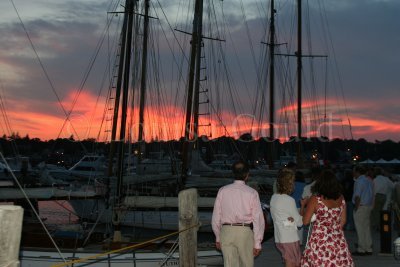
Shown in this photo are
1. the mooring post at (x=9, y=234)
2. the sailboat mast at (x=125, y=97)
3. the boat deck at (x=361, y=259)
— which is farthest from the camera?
the sailboat mast at (x=125, y=97)

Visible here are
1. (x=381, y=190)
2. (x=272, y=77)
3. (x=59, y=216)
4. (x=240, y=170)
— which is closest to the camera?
(x=240, y=170)

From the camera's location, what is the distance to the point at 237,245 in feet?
26.8

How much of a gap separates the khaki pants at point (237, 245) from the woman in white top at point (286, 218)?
80 centimetres

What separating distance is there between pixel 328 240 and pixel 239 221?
136 centimetres

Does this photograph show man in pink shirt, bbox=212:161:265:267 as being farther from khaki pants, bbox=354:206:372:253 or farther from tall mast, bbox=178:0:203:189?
tall mast, bbox=178:0:203:189

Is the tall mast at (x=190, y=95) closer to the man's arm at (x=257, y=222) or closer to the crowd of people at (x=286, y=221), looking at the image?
the crowd of people at (x=286, y=221)

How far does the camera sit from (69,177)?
56.7 m

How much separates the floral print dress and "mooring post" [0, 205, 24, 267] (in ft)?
15.0

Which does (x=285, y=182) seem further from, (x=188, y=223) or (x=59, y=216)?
(x=59, y=216)

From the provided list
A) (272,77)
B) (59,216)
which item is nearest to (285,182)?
(272,77)

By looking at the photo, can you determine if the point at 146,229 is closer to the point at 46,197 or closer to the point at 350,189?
the point at 46,197

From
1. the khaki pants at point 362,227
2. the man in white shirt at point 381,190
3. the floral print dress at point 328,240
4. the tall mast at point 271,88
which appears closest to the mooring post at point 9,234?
the floral print dress at point 328,240

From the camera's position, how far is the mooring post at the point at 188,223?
934cm

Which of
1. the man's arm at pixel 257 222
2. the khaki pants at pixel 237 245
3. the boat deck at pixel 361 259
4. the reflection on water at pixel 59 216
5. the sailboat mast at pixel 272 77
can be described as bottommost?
the reflection on water at pixel 59 216
